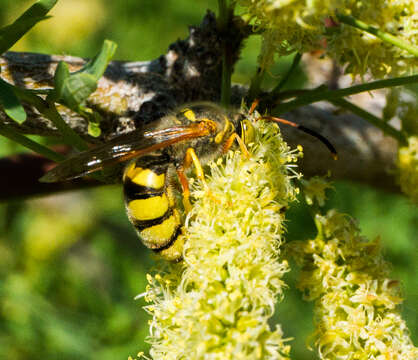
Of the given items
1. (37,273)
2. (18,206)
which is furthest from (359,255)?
(18,206)

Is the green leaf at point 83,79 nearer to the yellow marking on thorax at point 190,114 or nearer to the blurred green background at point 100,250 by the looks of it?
the yellow marking on thorax at point 190,114

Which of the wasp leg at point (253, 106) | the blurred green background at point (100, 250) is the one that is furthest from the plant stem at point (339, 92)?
the blurred green background at point (100, 250)

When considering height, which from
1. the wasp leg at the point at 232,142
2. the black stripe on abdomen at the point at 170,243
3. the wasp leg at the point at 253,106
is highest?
the wasp leg at the point at 253,106

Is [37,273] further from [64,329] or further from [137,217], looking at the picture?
[137,217]

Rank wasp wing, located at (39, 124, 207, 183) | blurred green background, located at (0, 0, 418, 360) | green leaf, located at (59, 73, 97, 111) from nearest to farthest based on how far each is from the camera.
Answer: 1. green leaf, located at (59, 73, 97, 111)
2. wasp wing, located at (39, 124, 207, 183)
3. blurred green background, located at (0, 0, 418, 360)

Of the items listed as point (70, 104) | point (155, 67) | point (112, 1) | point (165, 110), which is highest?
point (112, 1)

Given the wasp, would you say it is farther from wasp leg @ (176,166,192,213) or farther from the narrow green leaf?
the narrow green leaf

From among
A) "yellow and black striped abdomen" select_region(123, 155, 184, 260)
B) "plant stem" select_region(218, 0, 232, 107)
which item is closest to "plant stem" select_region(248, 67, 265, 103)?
"plant stem" select_region(218, 0, 232, 107)
